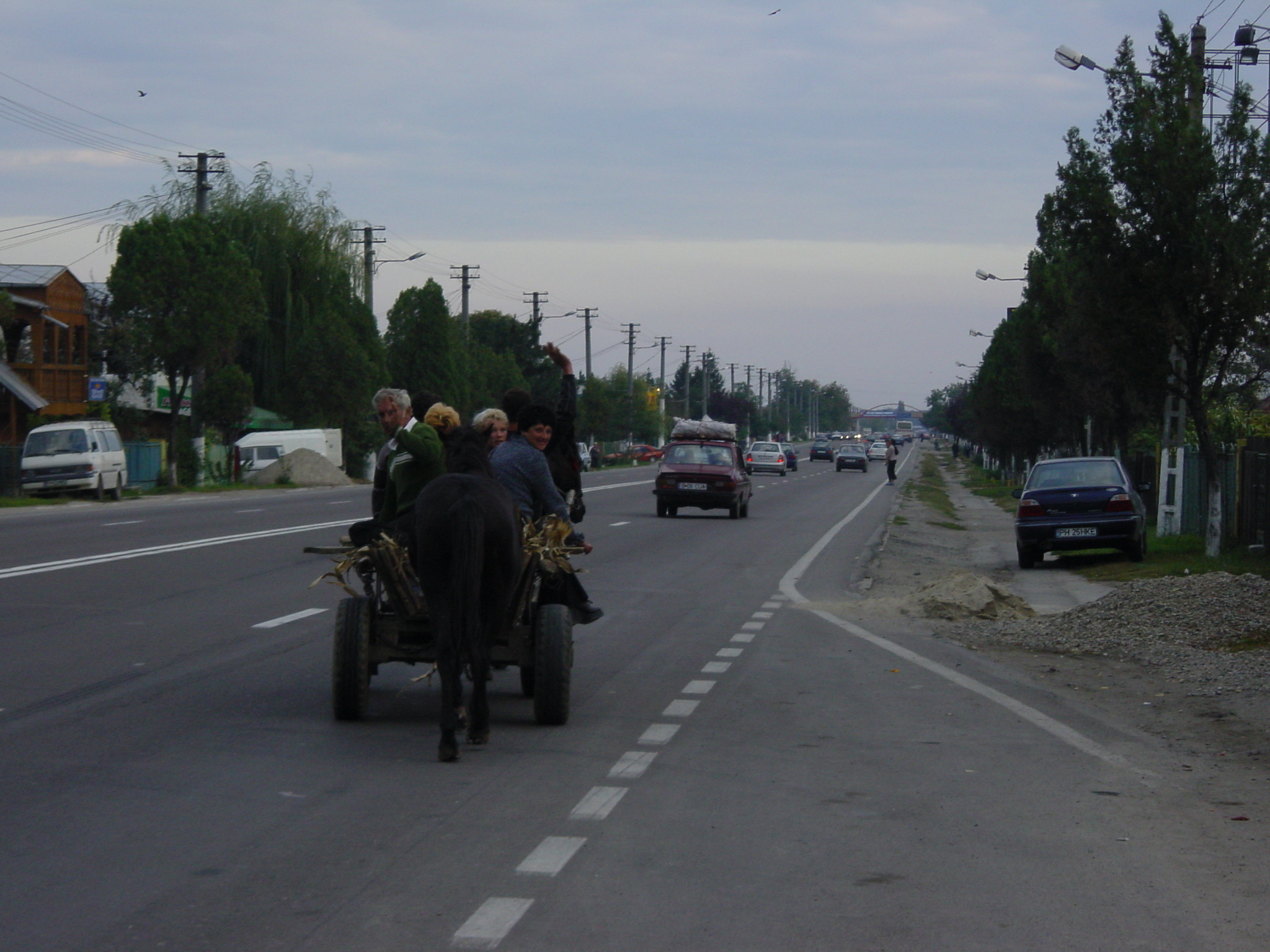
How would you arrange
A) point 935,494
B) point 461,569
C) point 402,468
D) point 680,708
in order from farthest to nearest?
point 935,494, point 680,708, point 402,468, point 461,569

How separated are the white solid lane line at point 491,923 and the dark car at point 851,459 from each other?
79.4 m

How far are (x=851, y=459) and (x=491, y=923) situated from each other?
80369 millimetres

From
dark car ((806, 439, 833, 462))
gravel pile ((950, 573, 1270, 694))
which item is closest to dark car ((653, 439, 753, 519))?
gravel pile ((950, 573, 1270, 694))

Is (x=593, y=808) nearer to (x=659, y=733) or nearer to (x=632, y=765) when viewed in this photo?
(x=632, y=765)

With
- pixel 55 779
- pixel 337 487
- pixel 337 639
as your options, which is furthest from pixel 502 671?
pixel 337 487

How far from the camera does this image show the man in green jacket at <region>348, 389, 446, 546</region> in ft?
29.2

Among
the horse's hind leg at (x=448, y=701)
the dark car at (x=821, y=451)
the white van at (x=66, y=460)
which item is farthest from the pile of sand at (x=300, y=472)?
the dark car at (x=821, y=451)

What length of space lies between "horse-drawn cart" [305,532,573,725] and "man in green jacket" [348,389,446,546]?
7.9 inches

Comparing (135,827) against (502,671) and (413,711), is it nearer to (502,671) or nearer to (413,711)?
(413,711)

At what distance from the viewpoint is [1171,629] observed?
13859 mm

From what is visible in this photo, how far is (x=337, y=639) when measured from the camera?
29.4 ft

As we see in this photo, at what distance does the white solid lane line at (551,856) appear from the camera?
591 centimetres

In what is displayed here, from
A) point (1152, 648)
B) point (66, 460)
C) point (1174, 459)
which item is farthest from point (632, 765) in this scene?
point (66, 460)

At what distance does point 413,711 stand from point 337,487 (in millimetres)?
43308
